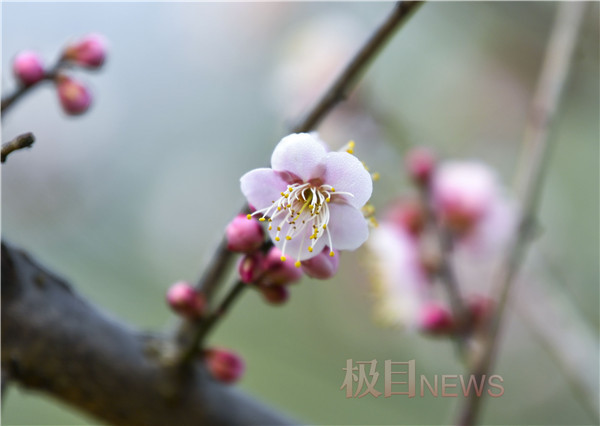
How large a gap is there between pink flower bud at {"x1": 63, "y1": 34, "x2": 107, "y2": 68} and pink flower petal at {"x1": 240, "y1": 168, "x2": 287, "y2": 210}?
0.46m

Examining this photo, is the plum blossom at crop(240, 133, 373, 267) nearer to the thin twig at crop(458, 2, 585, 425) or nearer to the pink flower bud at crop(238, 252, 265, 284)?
the pink flower bud at crop(238, 252, 265, 284)

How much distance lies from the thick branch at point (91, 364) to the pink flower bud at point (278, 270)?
26 centimetres

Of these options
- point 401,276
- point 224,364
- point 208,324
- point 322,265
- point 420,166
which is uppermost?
point 322,265

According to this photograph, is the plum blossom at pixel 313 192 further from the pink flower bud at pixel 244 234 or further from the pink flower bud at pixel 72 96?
the pink flower bud at pixel 72 96

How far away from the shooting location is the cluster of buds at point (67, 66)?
83cm

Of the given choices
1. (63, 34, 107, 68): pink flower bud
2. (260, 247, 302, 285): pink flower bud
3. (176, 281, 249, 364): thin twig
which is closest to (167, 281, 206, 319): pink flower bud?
(176, 281, 249, 364): thin twig

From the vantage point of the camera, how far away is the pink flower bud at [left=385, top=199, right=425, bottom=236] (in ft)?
4.68

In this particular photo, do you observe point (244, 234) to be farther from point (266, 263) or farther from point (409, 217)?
point (409, 217)

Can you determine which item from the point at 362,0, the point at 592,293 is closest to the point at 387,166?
the point at 592,293

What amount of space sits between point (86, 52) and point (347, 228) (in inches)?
21.3

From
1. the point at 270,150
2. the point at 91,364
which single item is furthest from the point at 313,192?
the point at 270,150

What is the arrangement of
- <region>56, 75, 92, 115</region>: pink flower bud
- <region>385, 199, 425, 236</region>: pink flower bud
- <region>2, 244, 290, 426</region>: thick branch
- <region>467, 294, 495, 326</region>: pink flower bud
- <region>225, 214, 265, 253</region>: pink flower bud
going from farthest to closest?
<region>385, 199, 425, 236</region>: pink flower bud, <region>467, 294, 495, 326</region>: pink flower bud, <region>56, 75, 92, 115</region>: pink flower bud, <region>2, 244, 290, 426</region>: thick branch, <region>225, 214, 265, 253</region>: pink flower bud

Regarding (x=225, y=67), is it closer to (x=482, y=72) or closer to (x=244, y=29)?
(x=244, y=29)

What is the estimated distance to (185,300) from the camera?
2.46 feet
